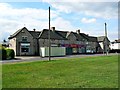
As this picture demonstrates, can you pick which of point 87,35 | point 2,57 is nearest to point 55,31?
point 87,35

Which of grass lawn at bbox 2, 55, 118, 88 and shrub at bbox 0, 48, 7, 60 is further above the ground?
shrub at bbox 0, 48, 7, 60

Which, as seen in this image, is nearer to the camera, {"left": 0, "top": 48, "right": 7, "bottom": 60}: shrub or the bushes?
{"left": 0, "top": 48, "right": 7, "bottom": 60}: shrub

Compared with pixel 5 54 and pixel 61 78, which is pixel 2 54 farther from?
pixel 61 78

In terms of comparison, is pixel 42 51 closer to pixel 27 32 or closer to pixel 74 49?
pixel 27 32

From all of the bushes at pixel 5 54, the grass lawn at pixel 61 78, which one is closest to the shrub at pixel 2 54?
the bushes at pixel 5 54

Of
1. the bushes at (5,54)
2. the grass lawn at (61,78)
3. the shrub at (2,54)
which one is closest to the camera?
the grass lawn at (61,78)

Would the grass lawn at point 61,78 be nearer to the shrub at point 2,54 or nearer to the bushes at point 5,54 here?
the shrub at point 2,54

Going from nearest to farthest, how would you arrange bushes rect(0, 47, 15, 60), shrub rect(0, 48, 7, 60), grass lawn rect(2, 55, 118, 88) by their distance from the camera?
grass lawn rect(2, 55, 118, 88) → shrub rect(0, 48, 7, 60) → bushes rect(0, 47, 15, 60)

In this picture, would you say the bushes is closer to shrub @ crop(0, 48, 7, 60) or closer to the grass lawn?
shrub @ crop(0, 48, 7, 60)

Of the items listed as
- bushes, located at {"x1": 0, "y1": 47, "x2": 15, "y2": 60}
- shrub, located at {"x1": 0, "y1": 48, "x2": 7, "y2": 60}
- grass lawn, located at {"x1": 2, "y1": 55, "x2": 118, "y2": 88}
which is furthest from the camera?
bushes, located at {"x1": 0, "y1": 47, "x2": 15, "y2": 60}

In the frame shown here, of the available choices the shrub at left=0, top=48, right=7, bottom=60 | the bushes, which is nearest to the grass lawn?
the shrub at left=0, top=48, right=7, bottom=60

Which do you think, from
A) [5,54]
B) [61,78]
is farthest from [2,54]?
[61,78]

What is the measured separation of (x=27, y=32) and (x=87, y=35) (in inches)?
1405

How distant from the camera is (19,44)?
2645 inches
